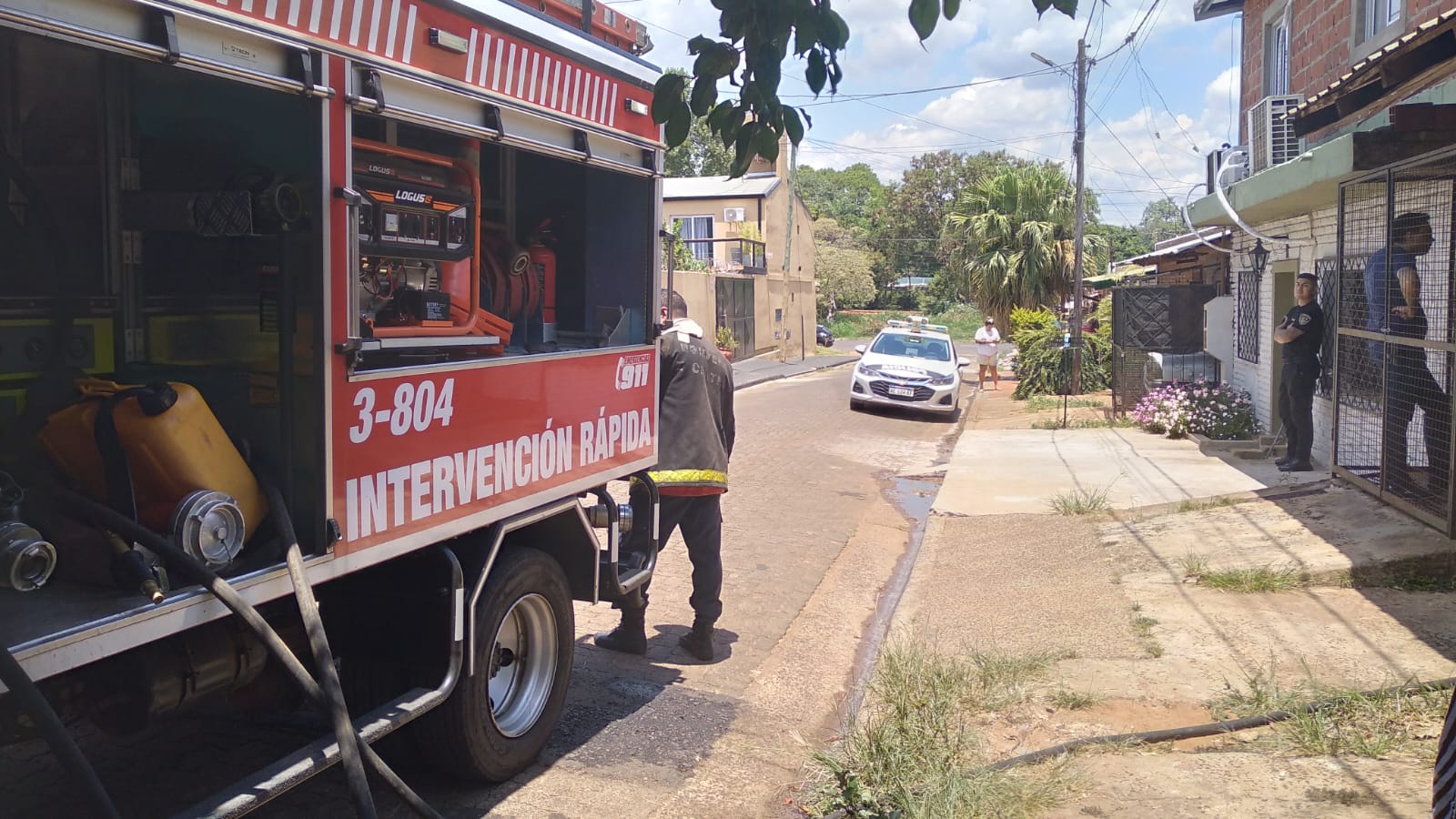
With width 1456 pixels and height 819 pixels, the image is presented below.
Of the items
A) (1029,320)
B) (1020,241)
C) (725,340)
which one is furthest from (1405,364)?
(725,340)

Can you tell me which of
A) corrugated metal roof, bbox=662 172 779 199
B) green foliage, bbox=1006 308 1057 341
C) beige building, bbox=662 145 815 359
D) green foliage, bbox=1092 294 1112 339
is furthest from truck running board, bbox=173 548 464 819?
corrugated metal roof, bbox=662 172 779 199

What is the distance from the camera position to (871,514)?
11.2m

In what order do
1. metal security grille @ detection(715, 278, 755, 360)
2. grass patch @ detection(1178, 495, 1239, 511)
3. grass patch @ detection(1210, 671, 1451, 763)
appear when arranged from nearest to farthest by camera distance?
grass patch @ detection(1210, 671, 1451, 763) < grass patch @ detection(1178, 495, 1239, 511) < metal security grille @ detection(715, 278, 755, 360)

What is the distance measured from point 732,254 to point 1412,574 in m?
33.6

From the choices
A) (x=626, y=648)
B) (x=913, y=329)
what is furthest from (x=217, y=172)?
(x=913, y=329)

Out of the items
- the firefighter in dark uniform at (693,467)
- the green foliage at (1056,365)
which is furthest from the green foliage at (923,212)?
the firefighter in dark uniform at (693,467)

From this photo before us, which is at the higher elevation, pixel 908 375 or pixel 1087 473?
pixel 908 375

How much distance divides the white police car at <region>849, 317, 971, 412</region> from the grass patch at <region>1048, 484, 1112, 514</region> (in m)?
8.03

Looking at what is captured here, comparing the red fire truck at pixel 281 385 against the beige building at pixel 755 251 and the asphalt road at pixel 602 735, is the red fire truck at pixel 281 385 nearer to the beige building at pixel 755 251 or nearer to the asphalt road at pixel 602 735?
the asphalt road at pixel 602 735

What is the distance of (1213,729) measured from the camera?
469 cm

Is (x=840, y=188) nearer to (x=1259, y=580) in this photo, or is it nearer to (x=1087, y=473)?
(x=1087, y=473)

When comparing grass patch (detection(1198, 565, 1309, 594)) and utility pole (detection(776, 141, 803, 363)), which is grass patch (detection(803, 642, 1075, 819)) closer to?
grass patch (detection(1198, 565, 1309, 594))

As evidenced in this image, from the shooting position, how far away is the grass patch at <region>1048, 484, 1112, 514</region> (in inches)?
393

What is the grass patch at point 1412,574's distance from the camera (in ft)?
21.2
